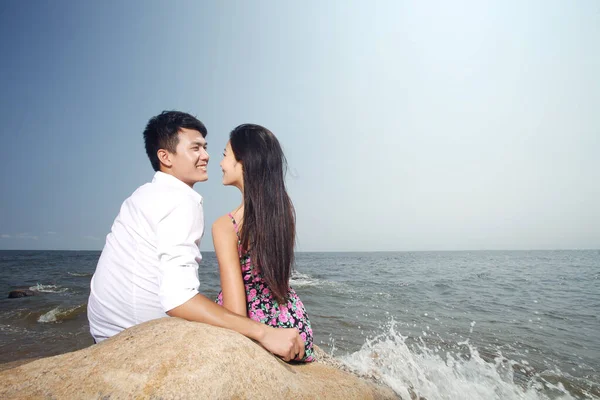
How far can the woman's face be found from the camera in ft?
7.38

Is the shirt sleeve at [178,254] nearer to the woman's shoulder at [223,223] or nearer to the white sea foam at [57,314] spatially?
the woman's shoulder at [223,223]

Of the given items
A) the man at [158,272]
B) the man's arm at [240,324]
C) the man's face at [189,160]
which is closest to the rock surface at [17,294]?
the man at [158,272]

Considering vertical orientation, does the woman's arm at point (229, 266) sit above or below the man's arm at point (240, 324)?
above

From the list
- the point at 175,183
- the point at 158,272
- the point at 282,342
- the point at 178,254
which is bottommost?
the point at 282,342

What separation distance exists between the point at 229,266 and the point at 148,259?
491mm

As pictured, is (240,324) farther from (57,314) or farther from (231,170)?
(57,314)

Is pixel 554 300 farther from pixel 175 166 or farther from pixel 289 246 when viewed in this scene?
pixel 175 166

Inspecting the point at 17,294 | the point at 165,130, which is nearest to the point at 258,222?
the point at 165,130

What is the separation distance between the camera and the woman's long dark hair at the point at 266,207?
2139 millimetres

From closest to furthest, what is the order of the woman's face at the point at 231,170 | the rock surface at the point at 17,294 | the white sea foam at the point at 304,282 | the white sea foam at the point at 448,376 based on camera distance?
the woman's face at the point at 231,170 → the white sea foam at the point at 448,376 → the rock surface at the point at 17,294 → the white sea foam at the point at 304,282

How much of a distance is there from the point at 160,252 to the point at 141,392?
668 millimetres

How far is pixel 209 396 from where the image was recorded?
49.1 inches

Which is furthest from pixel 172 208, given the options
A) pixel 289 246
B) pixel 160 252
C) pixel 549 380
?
pixel 549 380

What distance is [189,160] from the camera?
2.27 m
